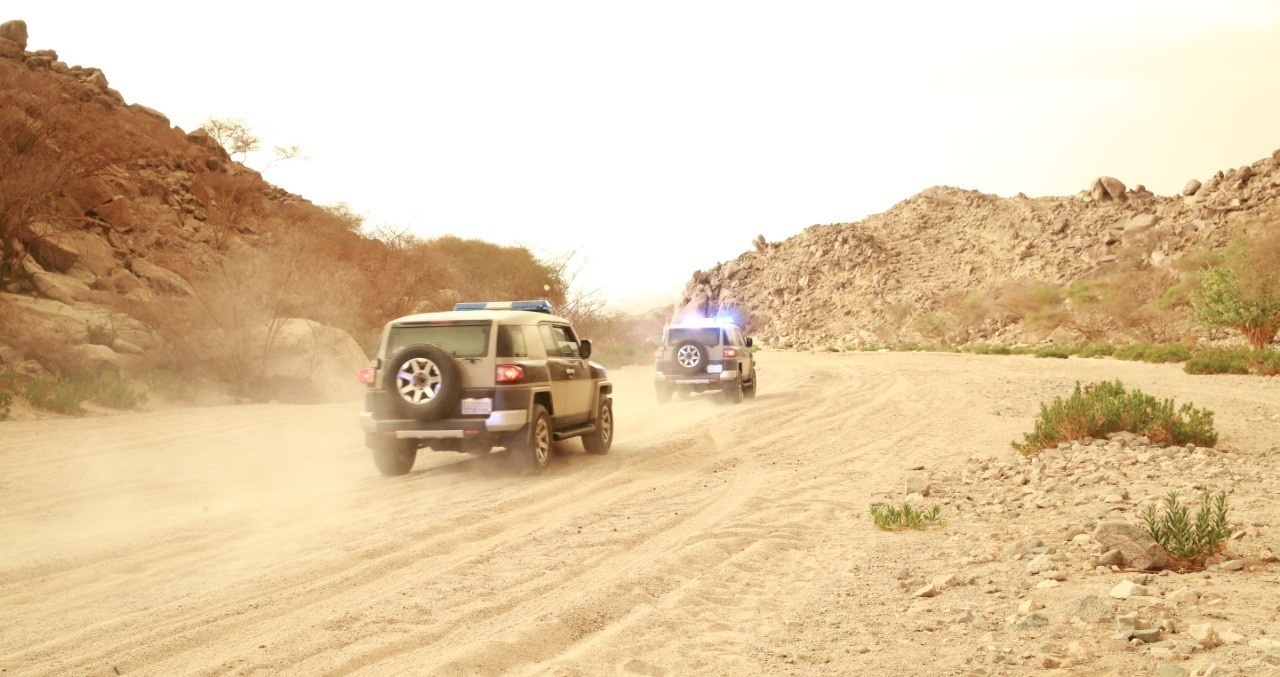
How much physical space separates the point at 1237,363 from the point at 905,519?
73.4ft

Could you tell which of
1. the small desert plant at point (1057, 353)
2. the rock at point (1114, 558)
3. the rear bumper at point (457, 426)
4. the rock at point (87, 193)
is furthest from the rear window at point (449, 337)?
the small desert plant at point (1057, 353)

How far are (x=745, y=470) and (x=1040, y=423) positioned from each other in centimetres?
424

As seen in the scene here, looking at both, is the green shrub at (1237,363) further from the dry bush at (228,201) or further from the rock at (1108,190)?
the rock at (1108,190)

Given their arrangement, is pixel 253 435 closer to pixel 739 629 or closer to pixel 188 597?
pixel 188 597

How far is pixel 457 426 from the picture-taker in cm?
1126

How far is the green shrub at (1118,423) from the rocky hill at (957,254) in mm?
41753

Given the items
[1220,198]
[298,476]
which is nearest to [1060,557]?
[298,476]

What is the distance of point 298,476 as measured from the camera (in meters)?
12.3

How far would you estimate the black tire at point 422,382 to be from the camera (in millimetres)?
11180

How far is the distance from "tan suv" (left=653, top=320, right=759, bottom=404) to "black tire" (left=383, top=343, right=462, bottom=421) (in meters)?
10.6

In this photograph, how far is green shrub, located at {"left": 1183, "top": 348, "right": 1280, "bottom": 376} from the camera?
25427 mm

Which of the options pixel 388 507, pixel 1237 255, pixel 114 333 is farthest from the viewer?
pixel 1237 255

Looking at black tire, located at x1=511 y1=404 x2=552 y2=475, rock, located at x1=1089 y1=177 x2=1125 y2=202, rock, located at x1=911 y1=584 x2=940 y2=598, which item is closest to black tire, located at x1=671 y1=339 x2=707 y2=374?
black tire, located at x1=511 y1=404 x2=552 y2=475

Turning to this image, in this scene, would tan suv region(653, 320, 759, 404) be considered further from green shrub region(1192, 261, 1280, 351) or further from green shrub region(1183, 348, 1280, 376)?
green shrub region(1192, 261, 1280, 351)
